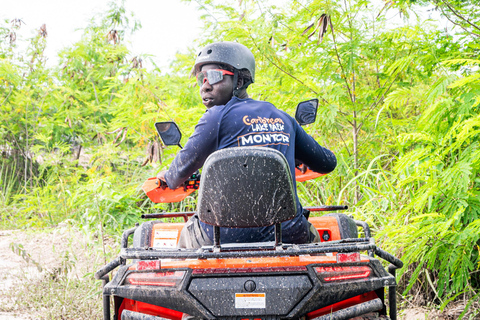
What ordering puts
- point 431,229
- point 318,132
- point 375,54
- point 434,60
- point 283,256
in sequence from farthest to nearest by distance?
point 318,132, point 375,54, point 434,60, point 431,229, point 283,256

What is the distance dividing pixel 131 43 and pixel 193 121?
134 inches

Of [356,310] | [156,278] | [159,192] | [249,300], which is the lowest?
[356,310]

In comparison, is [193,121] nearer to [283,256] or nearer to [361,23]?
[361,23]

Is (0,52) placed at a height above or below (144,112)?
above

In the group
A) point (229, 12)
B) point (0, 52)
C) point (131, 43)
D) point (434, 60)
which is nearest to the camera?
point (434, 60)

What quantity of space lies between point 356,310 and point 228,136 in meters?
1.19

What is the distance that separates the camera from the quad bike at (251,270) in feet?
6.50

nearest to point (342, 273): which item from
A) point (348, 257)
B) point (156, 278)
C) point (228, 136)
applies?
point (348, 257)

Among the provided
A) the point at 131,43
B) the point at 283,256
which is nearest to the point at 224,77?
the point at 283,256

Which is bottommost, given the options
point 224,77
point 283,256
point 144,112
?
point 283,256

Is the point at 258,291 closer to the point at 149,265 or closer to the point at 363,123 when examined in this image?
the point at 149,265

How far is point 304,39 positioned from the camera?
5.35m

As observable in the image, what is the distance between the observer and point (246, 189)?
2006mm

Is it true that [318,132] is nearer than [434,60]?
No
